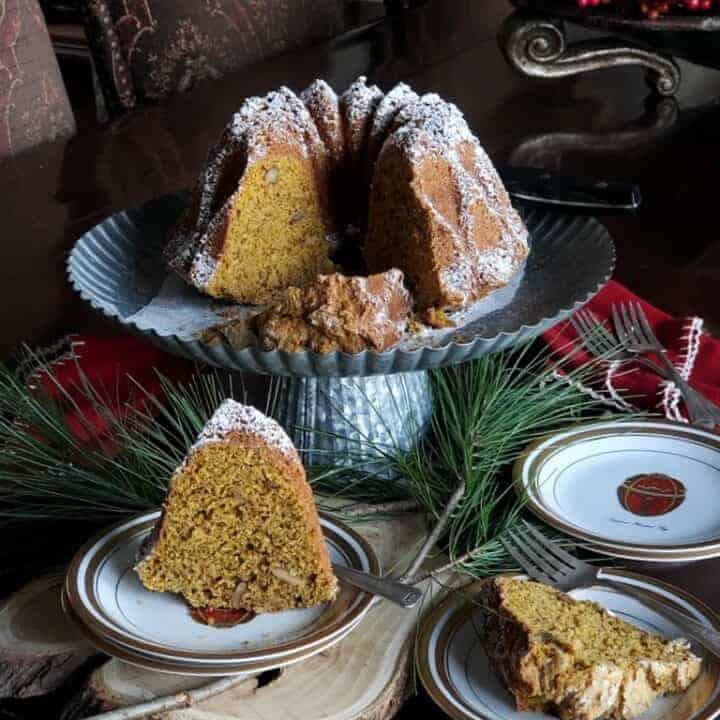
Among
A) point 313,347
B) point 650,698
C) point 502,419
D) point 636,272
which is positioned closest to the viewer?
point 650,698

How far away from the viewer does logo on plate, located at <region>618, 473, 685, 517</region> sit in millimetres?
924

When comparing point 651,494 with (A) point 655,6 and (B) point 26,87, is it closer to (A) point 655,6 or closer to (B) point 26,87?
(A) point 655,6

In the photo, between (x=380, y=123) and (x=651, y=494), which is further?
(x=380, y=123)

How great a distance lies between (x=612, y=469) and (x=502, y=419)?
11 centimetres

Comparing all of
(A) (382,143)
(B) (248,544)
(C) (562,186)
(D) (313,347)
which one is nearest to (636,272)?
(C) (562,186)

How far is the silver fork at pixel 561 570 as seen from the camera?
2.61 feet

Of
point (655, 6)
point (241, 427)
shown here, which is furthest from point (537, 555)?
point (655, 6)

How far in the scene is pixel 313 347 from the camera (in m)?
0.93

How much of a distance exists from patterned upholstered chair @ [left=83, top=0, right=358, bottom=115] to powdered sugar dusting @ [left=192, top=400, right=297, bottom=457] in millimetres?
1337

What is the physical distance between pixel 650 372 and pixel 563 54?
92 centimetres

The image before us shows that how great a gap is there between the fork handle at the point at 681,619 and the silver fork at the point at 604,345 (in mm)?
326

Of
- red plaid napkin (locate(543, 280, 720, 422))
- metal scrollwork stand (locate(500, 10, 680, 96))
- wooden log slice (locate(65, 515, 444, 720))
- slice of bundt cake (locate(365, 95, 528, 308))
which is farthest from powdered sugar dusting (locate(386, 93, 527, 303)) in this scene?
metal scrollwork stand (locate(500, 10, 680, 96))

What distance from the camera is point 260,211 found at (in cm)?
109

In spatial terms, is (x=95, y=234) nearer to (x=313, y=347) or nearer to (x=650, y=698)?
(x=313, y=347)
